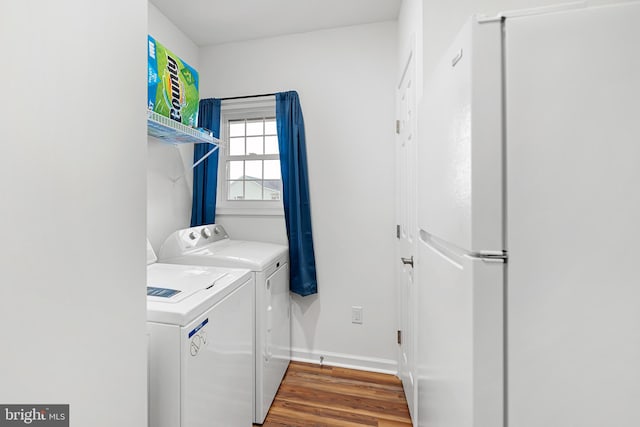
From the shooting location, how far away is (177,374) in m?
1.00

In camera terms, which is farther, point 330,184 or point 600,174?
point 330,184

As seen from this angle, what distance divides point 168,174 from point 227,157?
1.88ft

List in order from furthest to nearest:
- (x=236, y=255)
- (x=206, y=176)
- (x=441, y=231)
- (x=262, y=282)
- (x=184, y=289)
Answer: (x=206, y=176) < (x=236, y=255) < (x=262, y=282) < (x=184, y=289) < (x=441, y=231)

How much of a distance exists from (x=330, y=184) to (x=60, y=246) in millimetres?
1901

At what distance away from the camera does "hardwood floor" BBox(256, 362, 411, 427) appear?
1.71 meters

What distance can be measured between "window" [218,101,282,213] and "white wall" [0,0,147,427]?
1.72 meters

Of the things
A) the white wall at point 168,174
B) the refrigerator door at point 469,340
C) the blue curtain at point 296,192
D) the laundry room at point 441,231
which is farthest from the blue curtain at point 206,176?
the refrigerator door at point 469,340

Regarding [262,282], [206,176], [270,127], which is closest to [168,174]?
[206,176]

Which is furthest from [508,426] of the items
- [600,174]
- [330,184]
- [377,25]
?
[377,25]

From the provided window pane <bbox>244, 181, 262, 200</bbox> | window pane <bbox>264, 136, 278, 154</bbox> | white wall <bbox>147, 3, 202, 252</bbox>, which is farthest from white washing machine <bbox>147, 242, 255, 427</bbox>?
window pane <bbox>264, 136, 278, 154</bbox>

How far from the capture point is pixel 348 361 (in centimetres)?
229

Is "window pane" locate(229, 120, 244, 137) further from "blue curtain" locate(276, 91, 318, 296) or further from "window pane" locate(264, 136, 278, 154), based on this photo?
"blue curtain" locate(276, 91, 318, 296)

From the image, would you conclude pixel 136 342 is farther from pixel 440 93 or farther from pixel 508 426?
pixel 440 93

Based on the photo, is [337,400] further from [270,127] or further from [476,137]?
[270,127]
